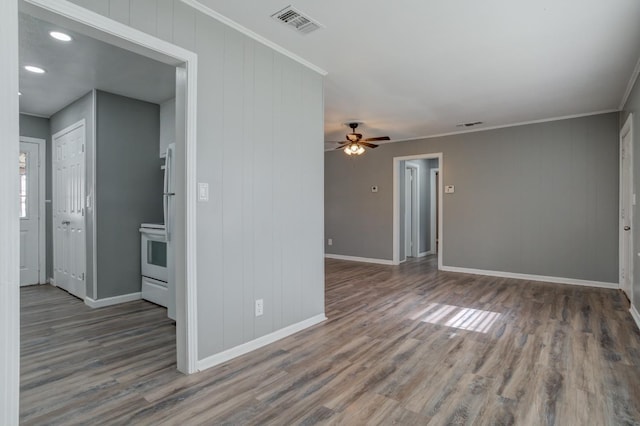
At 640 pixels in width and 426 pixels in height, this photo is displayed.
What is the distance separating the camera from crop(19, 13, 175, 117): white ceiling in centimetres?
279

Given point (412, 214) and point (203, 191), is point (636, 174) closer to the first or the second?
point (203, 191)

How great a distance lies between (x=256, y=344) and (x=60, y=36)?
2890 millimetres

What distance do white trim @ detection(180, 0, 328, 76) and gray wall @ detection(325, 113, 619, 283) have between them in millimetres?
3709

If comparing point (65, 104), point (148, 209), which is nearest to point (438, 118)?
point (148, 209)

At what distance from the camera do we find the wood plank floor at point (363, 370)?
1.92 m

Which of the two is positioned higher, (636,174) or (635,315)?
(636,174)

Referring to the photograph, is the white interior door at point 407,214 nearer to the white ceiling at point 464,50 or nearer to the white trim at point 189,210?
the white ceiling at point 464,50

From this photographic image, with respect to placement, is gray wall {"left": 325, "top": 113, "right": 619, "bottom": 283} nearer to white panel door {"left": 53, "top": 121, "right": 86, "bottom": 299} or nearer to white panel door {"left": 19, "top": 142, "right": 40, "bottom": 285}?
white panel door {"left": 53, "top": 121, "right": 86, "bottom": 299}

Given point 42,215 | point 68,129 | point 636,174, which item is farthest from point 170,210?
point 636,174

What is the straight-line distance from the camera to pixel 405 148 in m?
6.78

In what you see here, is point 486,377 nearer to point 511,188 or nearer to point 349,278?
point 349,278

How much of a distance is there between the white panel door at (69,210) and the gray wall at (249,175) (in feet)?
8.69

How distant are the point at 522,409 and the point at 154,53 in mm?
3043

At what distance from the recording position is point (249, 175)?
2748 millimetres
